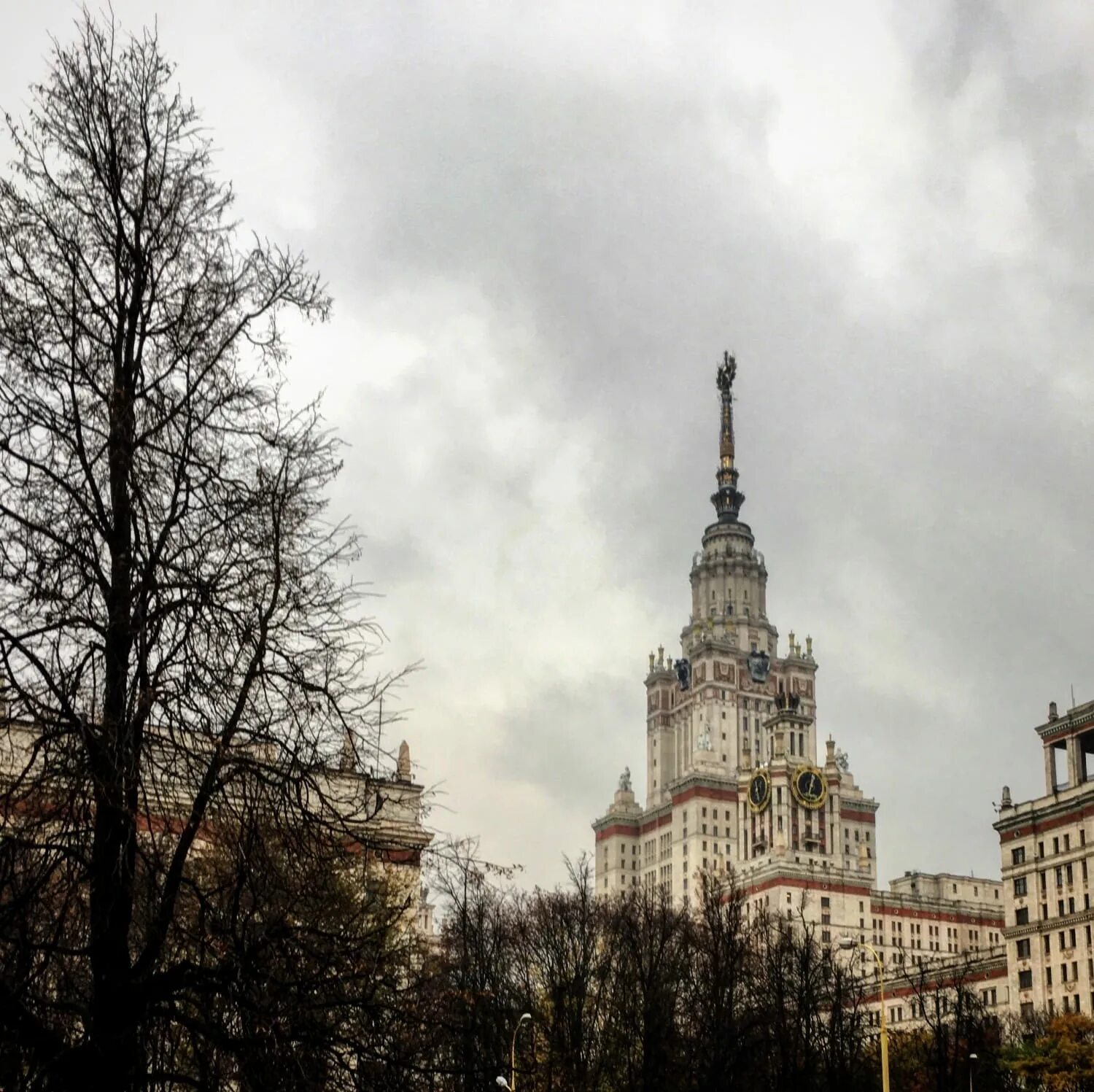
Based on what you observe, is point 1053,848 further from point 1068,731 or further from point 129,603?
point 129,603

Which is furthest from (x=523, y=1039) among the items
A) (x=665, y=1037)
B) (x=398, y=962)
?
(x=398, y=962)

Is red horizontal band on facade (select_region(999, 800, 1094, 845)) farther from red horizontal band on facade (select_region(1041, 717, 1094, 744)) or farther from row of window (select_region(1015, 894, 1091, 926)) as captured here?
red horizontal band on facade (select_region(1041, 717, 1094, 744))

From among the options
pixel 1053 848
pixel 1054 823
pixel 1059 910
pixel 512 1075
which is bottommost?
pixel 512 1075

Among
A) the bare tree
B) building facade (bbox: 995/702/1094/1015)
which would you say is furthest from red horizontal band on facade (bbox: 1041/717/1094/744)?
the bare tree

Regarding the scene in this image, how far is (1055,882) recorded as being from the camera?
406 ft

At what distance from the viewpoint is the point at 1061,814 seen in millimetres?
123312

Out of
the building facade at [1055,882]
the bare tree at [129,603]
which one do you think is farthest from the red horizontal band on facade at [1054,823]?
the bare tree at [129,603]

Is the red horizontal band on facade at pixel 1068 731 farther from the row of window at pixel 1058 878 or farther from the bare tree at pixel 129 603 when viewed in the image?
the bare tree at pixel 129 603

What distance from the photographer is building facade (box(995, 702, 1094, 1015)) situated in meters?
119

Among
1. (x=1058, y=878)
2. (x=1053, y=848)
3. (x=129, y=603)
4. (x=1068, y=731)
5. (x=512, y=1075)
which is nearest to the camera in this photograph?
(x=129, y=603)

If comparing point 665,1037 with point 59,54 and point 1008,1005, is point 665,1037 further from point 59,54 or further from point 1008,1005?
point 1008,1005

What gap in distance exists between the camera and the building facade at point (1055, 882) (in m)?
119

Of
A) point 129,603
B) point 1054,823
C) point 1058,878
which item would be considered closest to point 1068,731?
point 1054,823

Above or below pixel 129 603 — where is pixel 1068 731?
above
